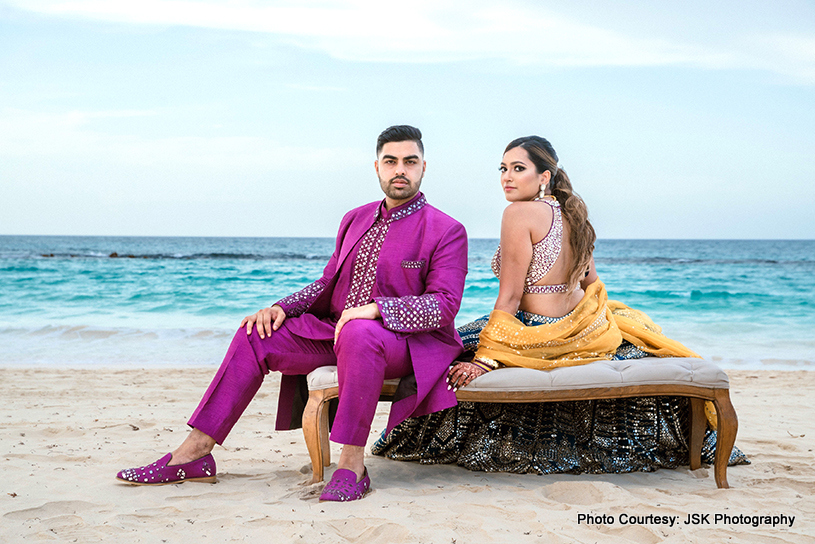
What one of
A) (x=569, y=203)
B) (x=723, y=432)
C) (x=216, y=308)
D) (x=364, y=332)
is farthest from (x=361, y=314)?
(x=216, y=308)

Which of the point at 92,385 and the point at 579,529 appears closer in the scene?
the point at 579,529

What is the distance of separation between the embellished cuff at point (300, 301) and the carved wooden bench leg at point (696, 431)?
187 cm

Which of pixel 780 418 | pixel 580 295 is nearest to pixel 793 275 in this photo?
pixel 780 418

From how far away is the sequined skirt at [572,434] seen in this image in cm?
311

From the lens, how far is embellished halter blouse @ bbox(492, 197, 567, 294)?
10.1 feet

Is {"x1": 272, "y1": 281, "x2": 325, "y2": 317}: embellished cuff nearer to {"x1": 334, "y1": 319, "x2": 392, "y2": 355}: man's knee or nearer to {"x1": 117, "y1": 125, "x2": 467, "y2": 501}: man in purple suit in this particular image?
{"x1": 117, "y1": 125, "x2": 467, "y2": 501}: man in purple suit

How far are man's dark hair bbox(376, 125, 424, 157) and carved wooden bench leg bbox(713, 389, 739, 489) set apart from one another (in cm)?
172

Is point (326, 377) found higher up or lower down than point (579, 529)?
higher up

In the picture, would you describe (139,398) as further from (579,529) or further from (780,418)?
(780,418)

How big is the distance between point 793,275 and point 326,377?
69.0ft

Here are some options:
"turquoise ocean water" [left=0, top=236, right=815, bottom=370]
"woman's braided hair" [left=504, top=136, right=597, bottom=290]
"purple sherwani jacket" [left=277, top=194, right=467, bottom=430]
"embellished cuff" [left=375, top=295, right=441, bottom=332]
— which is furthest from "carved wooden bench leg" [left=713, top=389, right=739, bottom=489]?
"turquoise ocean water" [left=0, top=236, right=815, bottom=370]

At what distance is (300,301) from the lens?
317cm

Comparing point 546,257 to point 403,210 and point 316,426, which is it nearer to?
point 403,210

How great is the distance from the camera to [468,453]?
319 cm
